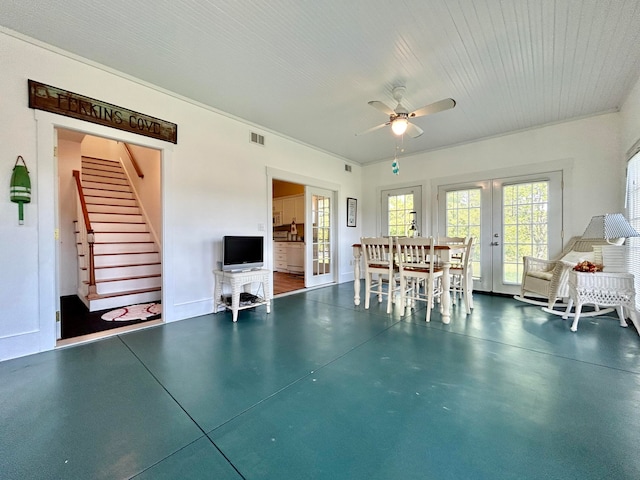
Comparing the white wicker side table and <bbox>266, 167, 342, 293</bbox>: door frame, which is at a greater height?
<bbox>266, 167, 342, 293</bbox>: door frame

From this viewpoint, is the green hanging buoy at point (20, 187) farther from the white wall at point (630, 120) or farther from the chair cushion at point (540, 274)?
the white wall at point (630, 120)

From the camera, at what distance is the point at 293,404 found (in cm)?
170

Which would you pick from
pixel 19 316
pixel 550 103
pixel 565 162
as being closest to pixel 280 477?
pixel 19 316

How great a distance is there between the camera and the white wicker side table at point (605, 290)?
2.79 m

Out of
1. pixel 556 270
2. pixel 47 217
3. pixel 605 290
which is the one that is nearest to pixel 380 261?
pixel 556 270

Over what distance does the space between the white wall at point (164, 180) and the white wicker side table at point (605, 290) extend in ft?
13.7

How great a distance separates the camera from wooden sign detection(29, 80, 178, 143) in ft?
8.20

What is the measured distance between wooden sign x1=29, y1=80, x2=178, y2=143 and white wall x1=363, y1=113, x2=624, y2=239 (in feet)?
15.7

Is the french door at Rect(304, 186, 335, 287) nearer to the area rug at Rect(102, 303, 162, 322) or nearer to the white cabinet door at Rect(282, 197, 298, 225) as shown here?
the white cabinet door at Rect(282, 197, 298, 225)

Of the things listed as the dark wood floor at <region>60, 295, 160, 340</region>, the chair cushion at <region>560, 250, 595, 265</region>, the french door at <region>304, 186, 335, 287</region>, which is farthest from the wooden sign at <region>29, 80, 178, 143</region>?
the chair cushion at <region>560, 250, 595, 265</region>

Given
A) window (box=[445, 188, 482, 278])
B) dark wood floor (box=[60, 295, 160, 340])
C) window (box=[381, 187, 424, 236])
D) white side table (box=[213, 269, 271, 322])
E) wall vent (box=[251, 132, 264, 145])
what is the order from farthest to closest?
window (box=[381, 187, 424, 236])
window (box=[445, 188, 482, 278])
wall vent (box=[251, 132, 264, 145])
white side table (box=[213, 269, 271, 322])
dark wood floor (box=[60, 295, 160, 340])

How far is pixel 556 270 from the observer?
3357 mm

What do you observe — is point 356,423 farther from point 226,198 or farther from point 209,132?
point 209,132

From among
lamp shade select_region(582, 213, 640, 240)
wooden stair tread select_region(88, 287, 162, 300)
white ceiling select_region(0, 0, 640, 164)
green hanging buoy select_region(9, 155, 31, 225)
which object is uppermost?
white ceiling select_region(0, 0, 640, 164)
